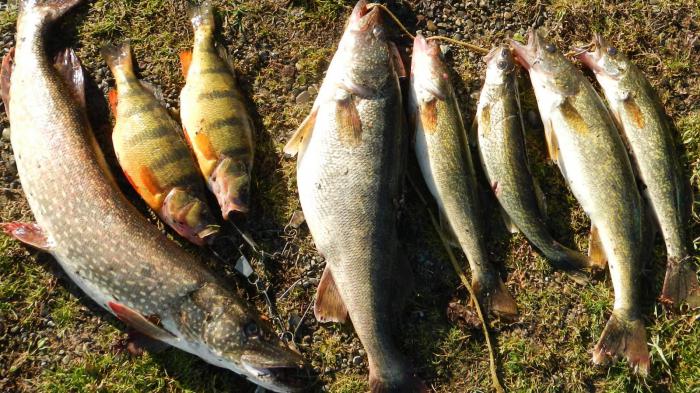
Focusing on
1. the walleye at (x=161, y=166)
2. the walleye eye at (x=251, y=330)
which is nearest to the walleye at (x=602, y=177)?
the walleye eye at (x=251, y=330)

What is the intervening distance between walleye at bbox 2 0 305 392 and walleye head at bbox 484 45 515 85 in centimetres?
283

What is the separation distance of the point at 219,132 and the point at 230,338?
61.6 inches

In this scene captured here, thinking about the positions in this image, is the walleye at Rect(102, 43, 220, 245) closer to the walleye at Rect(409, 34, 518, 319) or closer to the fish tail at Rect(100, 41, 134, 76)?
the fish tail at Rect(100, 41, 134, 76)

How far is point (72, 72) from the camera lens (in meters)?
4.70

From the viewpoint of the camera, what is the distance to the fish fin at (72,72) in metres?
4.59

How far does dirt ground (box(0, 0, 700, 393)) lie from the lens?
4504 mm

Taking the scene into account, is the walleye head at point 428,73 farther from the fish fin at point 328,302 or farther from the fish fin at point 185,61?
the fish fin at point 185,61

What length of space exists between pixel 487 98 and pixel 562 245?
4.68 feet

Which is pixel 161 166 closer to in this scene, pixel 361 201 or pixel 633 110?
pixel 361 201

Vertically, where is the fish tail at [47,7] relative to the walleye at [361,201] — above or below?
above

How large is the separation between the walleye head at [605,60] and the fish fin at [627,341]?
2133 millimetres

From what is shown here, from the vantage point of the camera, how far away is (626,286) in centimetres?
455

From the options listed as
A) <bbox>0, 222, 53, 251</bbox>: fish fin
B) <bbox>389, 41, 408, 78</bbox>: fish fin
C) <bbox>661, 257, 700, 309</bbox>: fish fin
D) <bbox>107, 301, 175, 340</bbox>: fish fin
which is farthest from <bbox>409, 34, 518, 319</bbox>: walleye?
<bbox>0, 222, 53, 251</bbox>: fish fin

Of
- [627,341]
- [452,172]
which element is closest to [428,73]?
[452,172]
